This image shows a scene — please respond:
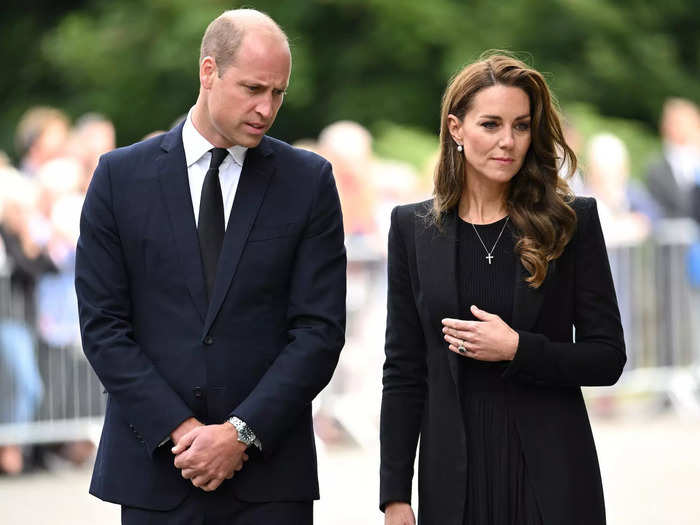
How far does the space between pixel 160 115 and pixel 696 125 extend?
9.54 m

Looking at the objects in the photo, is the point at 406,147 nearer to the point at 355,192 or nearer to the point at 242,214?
the point at 355,192

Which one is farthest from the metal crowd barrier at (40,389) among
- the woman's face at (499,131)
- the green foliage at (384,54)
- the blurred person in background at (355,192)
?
the green foliage at (384,54)

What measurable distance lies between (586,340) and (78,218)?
20.5 feet

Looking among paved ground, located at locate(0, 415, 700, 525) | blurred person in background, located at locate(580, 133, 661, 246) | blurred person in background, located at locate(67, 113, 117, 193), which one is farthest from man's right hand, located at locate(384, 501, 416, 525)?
blurred person in background, located at locate(580, 133, 661, 246)

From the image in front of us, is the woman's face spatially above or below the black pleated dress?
above

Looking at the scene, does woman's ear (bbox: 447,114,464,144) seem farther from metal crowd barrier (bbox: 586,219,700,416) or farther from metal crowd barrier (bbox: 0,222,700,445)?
metal crowd barrier (bbox: 586,219,700,416)

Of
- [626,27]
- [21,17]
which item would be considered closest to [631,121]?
[626,27]

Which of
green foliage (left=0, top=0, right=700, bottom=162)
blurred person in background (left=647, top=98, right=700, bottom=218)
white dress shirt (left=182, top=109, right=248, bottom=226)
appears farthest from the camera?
green foliage (left=0, top=0, right=700, bottom=162)

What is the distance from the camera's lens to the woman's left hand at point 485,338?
4.35 meters

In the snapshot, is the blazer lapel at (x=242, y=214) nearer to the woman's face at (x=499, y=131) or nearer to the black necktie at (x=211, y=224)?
the black necktie at (x=211, y=224)

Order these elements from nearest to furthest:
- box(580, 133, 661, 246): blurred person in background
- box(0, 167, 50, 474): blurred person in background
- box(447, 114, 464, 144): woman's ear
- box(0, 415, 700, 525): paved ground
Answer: box(447, 114, 464, 144): woman's ear
box(0, 415, 700, 525): paved ground
box(0, 167, 50, 474): blurred person in background
box(580, 133, 661, 246): blurred person in background

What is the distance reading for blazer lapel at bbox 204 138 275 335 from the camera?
4340 millimetres

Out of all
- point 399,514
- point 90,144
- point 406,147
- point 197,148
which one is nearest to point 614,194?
point 90,144

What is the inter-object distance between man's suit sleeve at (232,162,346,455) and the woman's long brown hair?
34 cm
